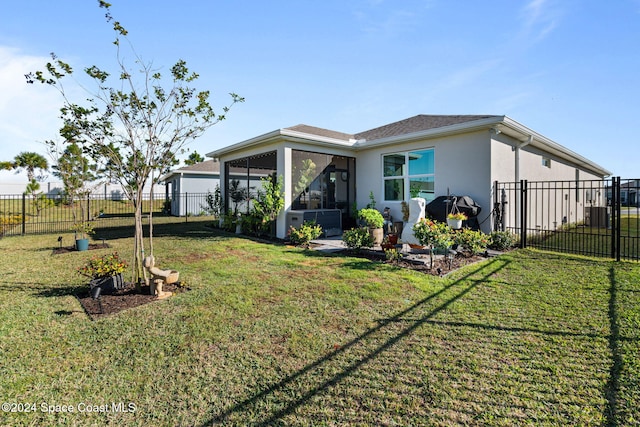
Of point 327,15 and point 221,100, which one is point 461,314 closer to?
point 221,100

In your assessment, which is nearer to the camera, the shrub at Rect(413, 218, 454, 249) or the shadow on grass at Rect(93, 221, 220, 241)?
the shrub at Rect(413, 218, 454, 249)

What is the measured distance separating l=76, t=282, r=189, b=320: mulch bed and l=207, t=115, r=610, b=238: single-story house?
17.3 feet

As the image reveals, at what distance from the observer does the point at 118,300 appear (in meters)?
4.27

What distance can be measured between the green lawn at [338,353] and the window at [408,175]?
497 cm

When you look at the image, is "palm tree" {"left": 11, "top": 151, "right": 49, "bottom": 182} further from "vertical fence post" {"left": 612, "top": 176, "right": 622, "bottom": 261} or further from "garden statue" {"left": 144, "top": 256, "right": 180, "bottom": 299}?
"vertical fence post" {"left": 612, "top": 176, "right": 622, "bottom": 261}

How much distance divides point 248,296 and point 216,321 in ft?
2.78

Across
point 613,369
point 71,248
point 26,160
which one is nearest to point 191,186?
point 71,248

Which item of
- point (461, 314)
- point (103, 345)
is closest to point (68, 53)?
point (103, 345)

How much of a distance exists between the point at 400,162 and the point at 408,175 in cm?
55

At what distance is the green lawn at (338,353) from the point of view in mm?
2113

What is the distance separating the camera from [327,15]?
7746 mm

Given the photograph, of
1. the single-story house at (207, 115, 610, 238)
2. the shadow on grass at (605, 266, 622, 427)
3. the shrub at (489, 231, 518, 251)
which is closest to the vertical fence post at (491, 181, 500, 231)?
the single-story house at (207, 115, 610, 238)

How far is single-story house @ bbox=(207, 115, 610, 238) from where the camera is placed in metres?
8.45

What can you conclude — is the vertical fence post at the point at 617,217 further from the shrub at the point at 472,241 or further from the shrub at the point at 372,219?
the shrub at the point at 372,219
